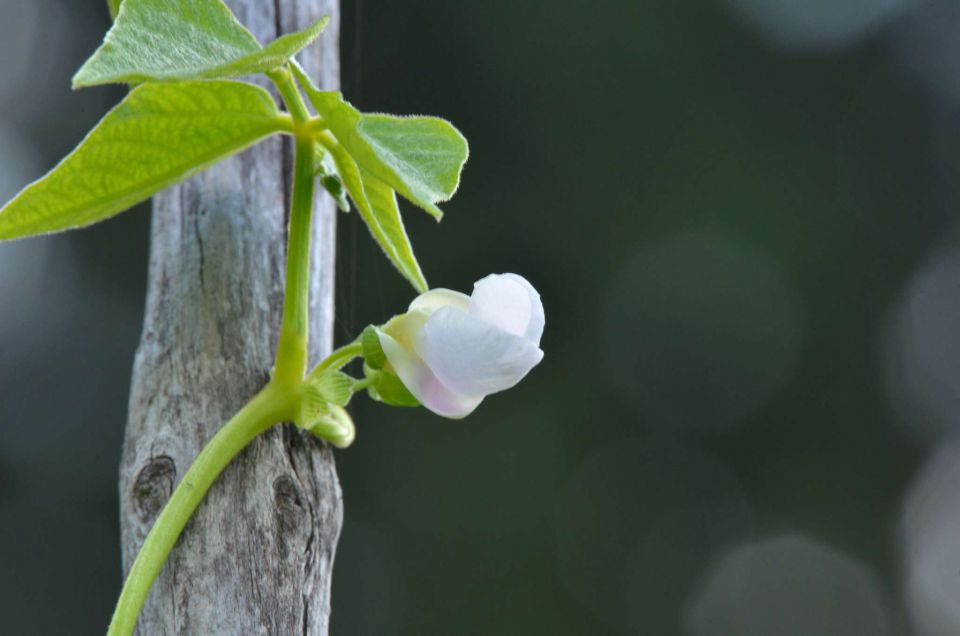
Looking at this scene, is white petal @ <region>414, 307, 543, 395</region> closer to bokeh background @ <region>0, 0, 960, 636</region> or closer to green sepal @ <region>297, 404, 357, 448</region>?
green sepal @ <region>297, 404, 357, 448</region>

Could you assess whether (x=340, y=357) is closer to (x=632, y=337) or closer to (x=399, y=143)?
(x=399, y=143)

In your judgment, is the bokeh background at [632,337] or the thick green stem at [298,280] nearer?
the thick green stem at [298,280]

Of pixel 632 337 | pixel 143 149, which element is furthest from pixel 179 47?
pixel 632 337

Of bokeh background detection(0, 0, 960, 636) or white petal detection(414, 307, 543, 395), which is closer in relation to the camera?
white petal detection(414, 307, 543, 395)

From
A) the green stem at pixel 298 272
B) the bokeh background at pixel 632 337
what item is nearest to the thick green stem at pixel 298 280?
the green stem at pixel 298 272

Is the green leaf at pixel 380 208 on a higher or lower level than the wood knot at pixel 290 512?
higher

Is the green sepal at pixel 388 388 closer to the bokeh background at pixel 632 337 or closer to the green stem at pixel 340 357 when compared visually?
the green stem at pixel 340 357

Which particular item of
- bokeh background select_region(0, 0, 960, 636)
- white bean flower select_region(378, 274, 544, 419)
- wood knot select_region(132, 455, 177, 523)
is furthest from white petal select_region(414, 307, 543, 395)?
bokeh background select_region(0, 0, 960, 636)
